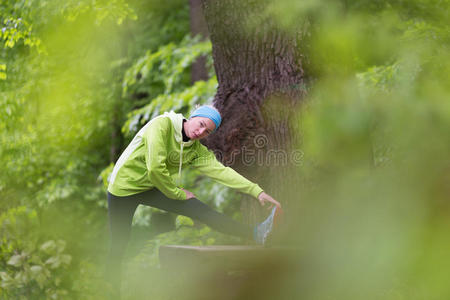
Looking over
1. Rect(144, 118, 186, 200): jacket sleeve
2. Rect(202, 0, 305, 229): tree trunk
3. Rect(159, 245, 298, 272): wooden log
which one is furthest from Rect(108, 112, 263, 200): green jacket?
Rect(159, 245, 298, 272): wooden log

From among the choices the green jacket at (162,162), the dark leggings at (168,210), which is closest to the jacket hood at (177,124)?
the green jacket at (162,162)

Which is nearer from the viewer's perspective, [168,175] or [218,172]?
[168,175]

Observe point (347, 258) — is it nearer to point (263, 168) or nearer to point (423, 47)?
point (263, 168)

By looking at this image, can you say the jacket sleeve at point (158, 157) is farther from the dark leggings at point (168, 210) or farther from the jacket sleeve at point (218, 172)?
the jacket sleeve at point (218, 172)

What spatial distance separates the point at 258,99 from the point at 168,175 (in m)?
1.02

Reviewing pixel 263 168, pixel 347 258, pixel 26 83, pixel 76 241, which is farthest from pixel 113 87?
pixel 347 258

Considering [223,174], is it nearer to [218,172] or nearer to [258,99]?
[218,172]

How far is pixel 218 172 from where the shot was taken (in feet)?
11.0

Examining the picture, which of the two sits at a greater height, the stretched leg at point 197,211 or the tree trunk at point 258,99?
the tree trunk at point 258,99

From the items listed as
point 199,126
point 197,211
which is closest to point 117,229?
point 197,211

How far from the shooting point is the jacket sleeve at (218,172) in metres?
3.29

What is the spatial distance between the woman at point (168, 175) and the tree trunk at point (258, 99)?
386mm

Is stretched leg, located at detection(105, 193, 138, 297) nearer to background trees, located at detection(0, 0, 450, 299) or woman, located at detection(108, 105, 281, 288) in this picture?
woman, located at detection(108, 105, 281, 288)

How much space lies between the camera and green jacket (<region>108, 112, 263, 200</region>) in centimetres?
304
